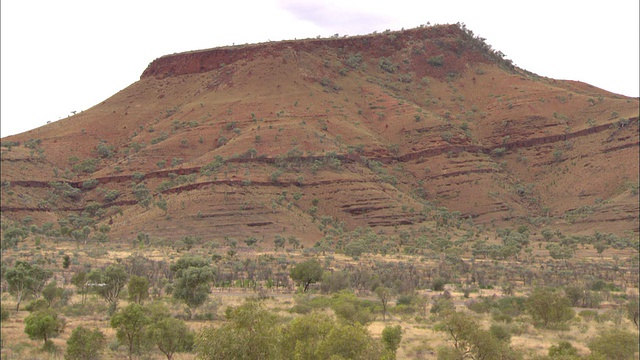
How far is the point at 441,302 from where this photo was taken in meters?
35.9

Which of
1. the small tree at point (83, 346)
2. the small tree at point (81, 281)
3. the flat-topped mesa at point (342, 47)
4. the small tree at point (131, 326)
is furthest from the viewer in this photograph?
the flat-topped mesa at point (342, 47)

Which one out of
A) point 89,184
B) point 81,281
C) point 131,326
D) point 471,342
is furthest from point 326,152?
point 471,342

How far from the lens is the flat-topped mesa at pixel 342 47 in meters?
124

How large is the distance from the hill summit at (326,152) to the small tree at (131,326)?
4448cm

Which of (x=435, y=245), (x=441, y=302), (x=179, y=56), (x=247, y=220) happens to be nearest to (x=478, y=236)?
(x=435, y=245)

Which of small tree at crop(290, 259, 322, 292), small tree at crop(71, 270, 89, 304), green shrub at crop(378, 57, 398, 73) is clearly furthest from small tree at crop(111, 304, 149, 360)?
green shrub at crop(378, 57, 398, 73)

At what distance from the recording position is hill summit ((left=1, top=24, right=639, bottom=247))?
78188 millimetres

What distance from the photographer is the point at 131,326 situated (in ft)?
75.0

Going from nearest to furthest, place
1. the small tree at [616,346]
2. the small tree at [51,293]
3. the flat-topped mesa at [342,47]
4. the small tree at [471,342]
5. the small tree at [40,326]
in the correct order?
the small tree at [471,342] → the small tree at [616,346] → the small tree at [40,326] → the small tree at [51,293] → the flat-topped mesa at [342,47]

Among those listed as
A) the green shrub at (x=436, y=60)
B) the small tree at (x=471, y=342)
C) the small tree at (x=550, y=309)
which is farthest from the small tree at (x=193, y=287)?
the green shrub at (x=436, y=60)

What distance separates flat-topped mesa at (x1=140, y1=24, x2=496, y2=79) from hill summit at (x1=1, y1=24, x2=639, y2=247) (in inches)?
18.4

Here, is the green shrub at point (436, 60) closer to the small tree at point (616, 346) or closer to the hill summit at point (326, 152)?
the hill summit at point (326, 152)

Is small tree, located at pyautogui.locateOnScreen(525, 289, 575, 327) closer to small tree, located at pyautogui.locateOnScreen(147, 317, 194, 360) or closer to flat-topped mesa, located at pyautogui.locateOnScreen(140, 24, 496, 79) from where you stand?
small tree, located at pyautogui.locateOnScreen(147, 317, 194, 360)

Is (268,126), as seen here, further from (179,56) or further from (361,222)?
(179,56)
